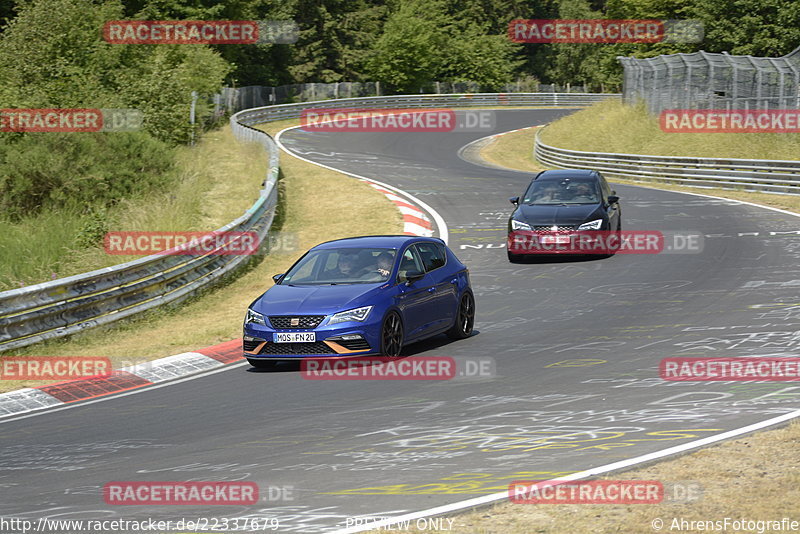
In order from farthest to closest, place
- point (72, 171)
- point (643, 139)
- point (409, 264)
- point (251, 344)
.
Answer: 1. point (643, 139)
2. point (72, 171)
3. point (409, 264)
4. point (251, 344)

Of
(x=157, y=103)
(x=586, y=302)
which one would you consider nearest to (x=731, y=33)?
(x=157, y=103)

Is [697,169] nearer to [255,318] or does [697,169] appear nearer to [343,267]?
[343,267]

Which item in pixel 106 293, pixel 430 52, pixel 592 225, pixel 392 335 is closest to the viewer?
pixel 392 335

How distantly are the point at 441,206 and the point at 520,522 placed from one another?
940 inches

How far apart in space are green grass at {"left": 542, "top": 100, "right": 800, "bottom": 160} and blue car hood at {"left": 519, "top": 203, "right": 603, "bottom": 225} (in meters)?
20.5

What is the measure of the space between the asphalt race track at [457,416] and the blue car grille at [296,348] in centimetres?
30

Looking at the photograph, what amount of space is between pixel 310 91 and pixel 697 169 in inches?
1862

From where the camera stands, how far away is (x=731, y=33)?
2502 inches

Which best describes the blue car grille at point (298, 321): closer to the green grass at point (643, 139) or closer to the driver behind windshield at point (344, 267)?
the driver behind windshield at point (344, 267)

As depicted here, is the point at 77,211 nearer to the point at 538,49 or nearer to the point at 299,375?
the point at 299,375

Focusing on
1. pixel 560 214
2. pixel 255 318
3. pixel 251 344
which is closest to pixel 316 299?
pixel 255 318

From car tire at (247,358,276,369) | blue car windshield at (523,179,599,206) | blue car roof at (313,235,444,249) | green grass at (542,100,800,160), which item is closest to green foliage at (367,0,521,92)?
green grass at (542,100,800,160)

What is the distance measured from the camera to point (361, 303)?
12.2 m

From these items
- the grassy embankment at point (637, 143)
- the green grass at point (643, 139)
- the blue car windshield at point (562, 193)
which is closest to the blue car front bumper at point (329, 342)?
the blue car windshield at point (562, 193)
